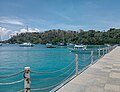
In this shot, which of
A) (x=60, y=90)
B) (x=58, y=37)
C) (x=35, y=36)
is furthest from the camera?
(x=35, y=36)

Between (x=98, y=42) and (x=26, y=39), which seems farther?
(x=26, y=39)

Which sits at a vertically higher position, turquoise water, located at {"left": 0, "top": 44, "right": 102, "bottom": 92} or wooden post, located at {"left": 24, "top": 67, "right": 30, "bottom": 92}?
wooden post, located at {"left": 24, "top": 67, "right": 30, "bottom": 92}

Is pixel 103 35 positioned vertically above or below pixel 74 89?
above

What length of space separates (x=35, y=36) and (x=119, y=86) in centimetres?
17209

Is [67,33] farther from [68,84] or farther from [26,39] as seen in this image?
[68,84]

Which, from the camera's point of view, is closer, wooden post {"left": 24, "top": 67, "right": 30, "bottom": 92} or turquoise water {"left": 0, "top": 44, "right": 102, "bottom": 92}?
wooden post {"left": 24, "top": 67, "right": 30, "bottom": 92}

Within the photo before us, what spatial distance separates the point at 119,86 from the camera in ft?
19.8

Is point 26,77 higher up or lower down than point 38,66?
higher up

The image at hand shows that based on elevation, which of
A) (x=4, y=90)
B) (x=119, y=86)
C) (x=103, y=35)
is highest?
(x=103, y=35)

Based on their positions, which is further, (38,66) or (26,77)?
(38,66)

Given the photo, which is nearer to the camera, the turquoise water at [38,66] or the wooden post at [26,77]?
the wooden post at [26,77]

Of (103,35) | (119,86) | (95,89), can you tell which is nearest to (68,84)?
(95,89)

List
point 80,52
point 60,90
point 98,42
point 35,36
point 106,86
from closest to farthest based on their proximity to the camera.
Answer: point 60,90 → point 106,86 → point 80,52 → point 98,42 → point 35,36

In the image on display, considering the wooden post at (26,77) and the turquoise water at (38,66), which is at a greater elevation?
the wooden post at (26,77)
